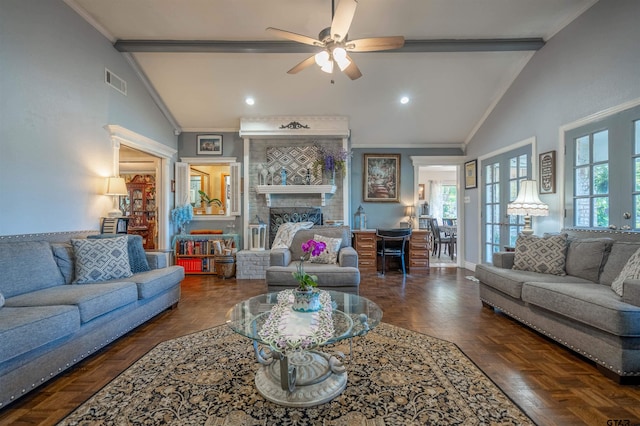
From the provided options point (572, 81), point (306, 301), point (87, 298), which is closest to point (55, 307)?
A: point (87, 298)

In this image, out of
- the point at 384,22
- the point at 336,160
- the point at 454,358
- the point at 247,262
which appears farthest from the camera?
the point at 336,160

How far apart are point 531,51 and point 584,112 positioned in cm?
134

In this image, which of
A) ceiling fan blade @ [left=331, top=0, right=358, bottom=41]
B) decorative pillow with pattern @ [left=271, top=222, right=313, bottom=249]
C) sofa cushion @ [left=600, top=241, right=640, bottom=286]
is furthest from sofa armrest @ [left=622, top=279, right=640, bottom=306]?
decorative pillow with pattern @ [left=271, top=222, right=313, bottom=249]

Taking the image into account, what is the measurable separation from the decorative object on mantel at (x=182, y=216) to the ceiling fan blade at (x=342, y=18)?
164 inches

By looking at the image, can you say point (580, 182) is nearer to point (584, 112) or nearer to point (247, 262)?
point (584, 112)

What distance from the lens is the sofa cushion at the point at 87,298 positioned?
213cm

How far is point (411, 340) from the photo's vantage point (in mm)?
2529

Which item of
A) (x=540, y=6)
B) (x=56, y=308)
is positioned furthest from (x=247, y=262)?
(x=540, y=6)

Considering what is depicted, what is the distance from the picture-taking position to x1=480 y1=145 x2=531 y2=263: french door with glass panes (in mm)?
4387

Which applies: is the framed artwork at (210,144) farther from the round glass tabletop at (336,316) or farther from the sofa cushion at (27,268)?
the round glass tabletop at (336,316)

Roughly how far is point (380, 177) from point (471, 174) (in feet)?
5.57

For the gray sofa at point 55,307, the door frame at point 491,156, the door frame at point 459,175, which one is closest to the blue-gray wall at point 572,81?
the door frame at point 491,156

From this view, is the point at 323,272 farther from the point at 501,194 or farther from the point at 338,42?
the point at 501,194

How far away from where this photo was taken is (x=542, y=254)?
309 centimetres
